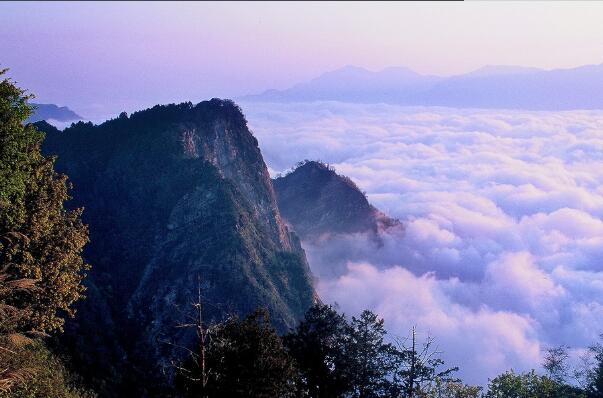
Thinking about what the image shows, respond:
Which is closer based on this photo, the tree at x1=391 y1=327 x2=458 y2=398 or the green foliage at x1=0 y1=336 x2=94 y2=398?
the green foliage at x1=0 y1=336 x2=94 y2=398

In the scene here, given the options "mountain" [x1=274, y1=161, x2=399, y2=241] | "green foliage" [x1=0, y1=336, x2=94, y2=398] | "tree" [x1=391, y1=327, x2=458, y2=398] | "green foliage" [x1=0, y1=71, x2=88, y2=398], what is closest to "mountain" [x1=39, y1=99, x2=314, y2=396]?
"green foliage" [x1=0, y1=336, x2=94, y2=398]

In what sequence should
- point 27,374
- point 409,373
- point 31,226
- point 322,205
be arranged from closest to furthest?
point 27,374
point 31,226
point 409,373
point 322,205

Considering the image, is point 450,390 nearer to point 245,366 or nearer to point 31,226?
point 245,366

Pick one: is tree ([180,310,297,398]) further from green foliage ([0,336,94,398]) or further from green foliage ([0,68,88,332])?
green foliage ([0,68,88,332])

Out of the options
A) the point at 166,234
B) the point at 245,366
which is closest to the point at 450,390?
the point at 245,366

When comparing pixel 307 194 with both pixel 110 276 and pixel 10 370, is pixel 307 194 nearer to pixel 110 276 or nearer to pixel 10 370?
pixel 110 276
